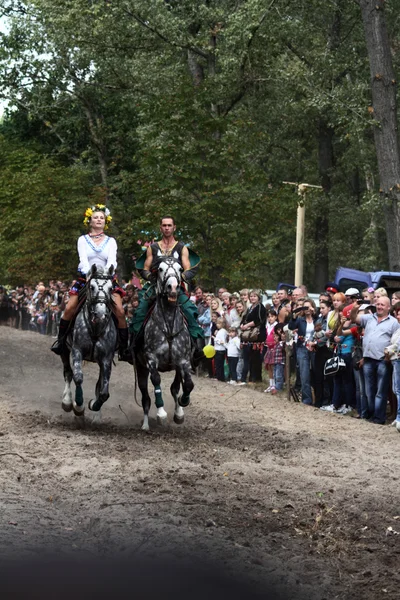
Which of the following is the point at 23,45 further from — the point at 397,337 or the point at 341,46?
the point at 397,337

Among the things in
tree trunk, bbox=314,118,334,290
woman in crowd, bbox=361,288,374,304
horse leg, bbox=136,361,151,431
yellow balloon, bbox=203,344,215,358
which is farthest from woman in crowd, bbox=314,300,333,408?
tree trunk, bbox=314,118,334,290

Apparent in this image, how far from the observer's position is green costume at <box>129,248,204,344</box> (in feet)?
44.8

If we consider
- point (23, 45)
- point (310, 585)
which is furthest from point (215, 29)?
point (310, 585)

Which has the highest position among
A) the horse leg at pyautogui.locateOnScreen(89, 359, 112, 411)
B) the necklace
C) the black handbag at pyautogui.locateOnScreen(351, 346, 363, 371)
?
the necklace

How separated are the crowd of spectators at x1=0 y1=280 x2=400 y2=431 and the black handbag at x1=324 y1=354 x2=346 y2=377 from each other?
3 cm

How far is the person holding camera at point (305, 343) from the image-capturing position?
1830 centimetres

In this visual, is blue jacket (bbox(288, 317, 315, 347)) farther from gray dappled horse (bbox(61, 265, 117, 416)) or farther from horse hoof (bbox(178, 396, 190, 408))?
gray dappled horse (bbox(61, 265, 117, 416))

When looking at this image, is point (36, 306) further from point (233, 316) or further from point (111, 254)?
point (111, 254)

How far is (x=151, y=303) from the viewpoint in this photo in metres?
13.7

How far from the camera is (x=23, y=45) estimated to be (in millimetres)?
44406

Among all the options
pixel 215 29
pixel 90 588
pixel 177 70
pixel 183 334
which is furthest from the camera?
pixel 177 70

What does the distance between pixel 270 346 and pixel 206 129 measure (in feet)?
25.7

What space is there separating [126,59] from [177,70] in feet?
8.59

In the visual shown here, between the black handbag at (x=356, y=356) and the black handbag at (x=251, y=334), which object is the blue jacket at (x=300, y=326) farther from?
the black handbag at (x=251, y=334)
